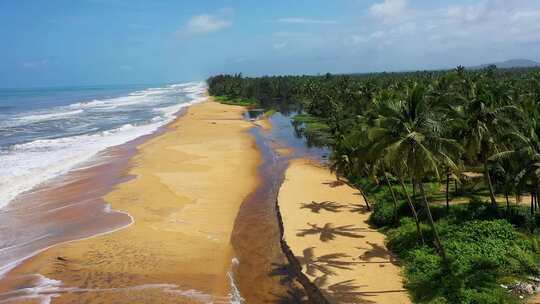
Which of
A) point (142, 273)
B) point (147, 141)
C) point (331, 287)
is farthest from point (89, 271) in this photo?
point (147, 141)

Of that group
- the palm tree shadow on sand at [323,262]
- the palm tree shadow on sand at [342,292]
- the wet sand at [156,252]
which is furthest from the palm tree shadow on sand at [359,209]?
the palm tree shadow on sand at [342,292]

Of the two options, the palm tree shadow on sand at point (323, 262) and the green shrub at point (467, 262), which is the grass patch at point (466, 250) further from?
the palm tree shadow on sand at point (323, 262)

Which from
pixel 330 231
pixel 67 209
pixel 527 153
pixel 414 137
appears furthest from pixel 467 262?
pixel 67 209

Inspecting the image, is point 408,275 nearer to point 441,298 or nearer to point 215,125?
point 441,298

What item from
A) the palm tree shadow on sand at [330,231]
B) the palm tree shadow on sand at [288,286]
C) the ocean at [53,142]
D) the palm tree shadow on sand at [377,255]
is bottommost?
the palm tree shadow on sand at [288,286]

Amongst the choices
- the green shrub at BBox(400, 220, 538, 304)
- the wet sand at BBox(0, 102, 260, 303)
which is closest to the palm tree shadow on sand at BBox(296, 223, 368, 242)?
the green shrub at BBox(400, 220, 538, 304)

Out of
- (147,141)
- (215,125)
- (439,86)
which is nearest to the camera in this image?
(439,86)

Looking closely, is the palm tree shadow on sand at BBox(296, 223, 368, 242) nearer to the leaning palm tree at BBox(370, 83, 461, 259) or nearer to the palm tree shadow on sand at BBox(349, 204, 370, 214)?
the palm tree shadow on sand at BBox(349, 204, 370, 214)
